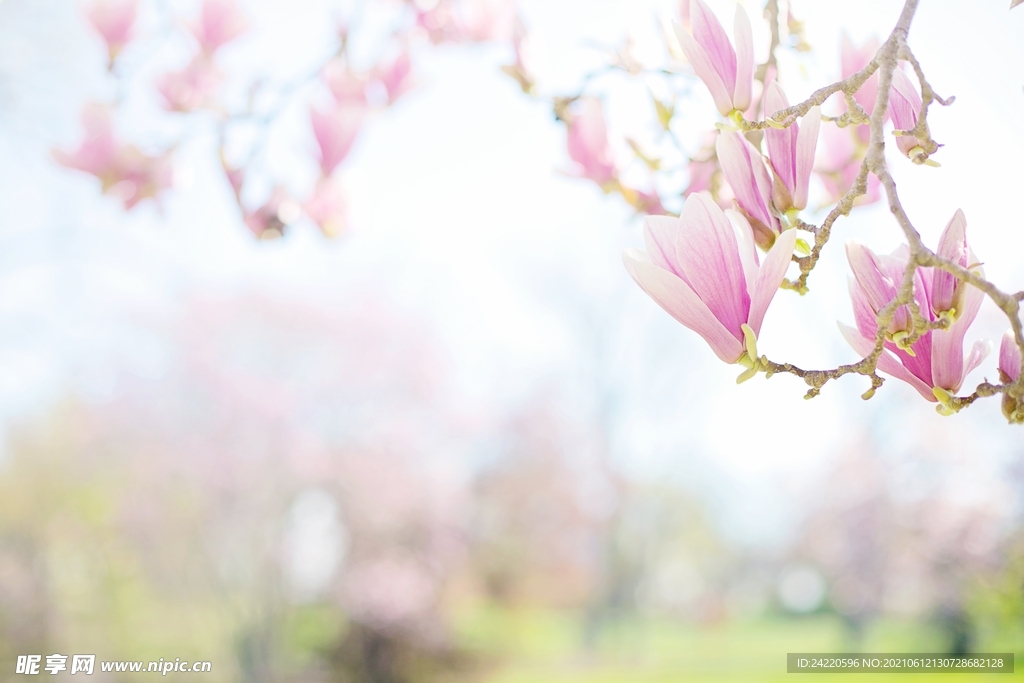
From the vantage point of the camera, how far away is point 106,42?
2.03 ft

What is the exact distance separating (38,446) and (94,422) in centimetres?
27

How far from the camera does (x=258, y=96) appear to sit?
0.58 meters

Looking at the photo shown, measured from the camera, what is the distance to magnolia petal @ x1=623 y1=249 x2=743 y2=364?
0.67ft

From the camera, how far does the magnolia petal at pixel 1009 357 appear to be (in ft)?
0.67

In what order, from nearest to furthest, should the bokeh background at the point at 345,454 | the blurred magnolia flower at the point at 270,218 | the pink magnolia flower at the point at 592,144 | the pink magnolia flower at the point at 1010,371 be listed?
Result: the pink magnolia flower at the point at 1010,371 → the pink magnolia flower at the point at 592,144 → the blurred magnolia flower at the point at 270,218 → the bokeh background at the point at 345,454

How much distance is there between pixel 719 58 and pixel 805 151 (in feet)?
0.17

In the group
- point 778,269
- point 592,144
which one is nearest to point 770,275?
point 778,269

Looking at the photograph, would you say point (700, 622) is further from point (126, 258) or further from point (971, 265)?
point (971, 265)

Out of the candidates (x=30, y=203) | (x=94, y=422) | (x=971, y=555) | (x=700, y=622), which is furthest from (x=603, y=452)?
(x=30, y=203)

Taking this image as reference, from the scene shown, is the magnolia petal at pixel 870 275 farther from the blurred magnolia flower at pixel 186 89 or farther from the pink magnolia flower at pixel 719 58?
the blurred magnolia flower at pixel 186 89

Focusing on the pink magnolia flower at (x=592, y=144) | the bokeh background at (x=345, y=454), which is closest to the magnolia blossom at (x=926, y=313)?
the pink magnolia flower at (x=592, y=144)

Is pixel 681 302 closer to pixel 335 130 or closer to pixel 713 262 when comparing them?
pixel 713 262

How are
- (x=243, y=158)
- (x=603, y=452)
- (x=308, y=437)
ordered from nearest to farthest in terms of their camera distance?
(x=243, y=158), (x=308, y=437), (x=603, y=452)

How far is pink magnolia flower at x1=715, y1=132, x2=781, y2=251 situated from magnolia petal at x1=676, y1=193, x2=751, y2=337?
19 millimetres
